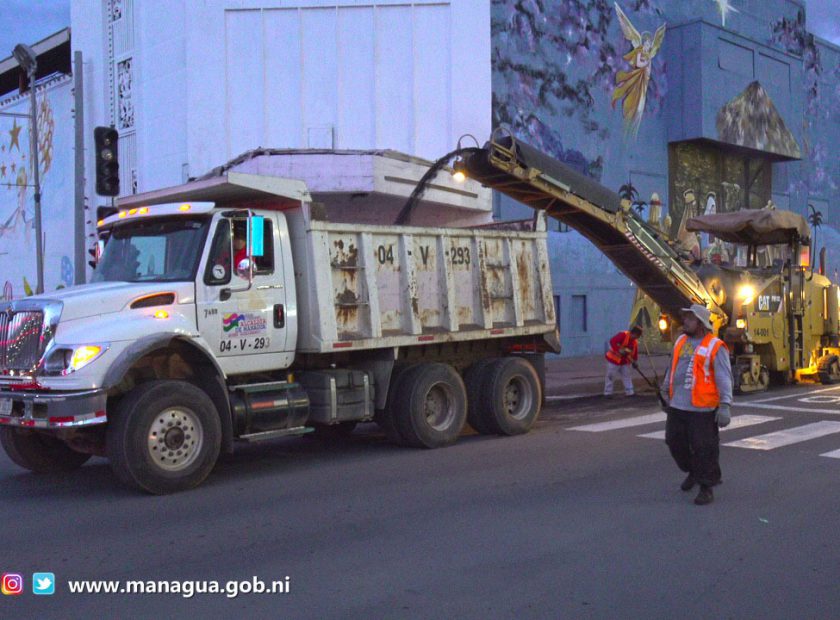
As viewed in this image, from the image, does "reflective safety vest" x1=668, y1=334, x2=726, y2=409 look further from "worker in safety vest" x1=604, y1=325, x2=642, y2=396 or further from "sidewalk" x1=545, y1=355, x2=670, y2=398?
"worker in safety vest" x1=604, y1=325, x2=642, y2=396

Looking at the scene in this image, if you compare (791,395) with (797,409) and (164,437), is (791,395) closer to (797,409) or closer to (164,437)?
(797,409)

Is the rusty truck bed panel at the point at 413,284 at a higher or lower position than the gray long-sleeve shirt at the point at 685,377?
higher

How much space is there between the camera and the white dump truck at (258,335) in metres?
7.62

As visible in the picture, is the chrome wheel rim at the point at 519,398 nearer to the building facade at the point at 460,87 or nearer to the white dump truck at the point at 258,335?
the white dump truck at the point at 258,335

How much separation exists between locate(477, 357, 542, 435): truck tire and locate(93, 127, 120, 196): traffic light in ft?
21.1

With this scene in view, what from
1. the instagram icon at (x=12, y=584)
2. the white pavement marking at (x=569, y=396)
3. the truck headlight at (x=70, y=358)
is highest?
the truck headlight at (x=70, y=358)

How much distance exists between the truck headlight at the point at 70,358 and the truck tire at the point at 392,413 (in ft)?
12.1

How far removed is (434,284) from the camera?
10492 mm

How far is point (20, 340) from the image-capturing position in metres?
7.78

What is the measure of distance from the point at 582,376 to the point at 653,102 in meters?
11.5

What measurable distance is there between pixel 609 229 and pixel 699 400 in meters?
6.06

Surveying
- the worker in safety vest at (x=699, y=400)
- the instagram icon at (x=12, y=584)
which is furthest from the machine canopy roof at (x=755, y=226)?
the instagram icon at (x=12, y=584)

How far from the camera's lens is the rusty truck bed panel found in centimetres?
936

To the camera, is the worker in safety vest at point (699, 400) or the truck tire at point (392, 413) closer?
the worker in safety vest at point (699, 400)
